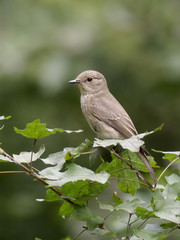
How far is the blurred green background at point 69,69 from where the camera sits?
6.70 m

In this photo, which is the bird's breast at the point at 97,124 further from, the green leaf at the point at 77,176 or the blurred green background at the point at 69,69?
the green leaf at the point at 77,176

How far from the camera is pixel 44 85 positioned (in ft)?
20.9

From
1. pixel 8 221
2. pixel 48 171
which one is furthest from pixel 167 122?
pixel 48 171

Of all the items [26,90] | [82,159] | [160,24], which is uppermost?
[160,24]

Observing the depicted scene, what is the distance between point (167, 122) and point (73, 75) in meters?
1.95

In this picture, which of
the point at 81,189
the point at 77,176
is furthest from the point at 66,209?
A: the point at 77,176

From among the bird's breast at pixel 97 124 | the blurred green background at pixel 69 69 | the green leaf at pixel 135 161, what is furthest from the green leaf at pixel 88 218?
the blurred green background at pixel 69 69

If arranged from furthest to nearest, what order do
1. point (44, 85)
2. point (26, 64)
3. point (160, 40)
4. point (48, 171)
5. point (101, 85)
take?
1. point (160, 40)
2. point (26, 64)
3. point (44, 85)
4. point (101, 85)
5. point (48, 171)

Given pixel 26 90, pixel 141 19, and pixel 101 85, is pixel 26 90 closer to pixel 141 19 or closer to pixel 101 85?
pixel 101 85

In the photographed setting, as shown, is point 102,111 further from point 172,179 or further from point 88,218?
point 88,218

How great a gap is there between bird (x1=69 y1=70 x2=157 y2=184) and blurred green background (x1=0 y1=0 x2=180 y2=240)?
672mm

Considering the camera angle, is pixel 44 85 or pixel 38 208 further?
pixel 38 208

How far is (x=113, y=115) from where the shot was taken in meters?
5.14

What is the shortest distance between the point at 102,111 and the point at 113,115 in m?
0.14
